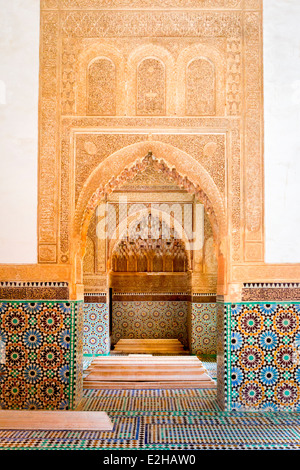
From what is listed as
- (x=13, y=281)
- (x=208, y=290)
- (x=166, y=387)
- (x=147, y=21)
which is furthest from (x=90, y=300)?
(x=147, y=21)

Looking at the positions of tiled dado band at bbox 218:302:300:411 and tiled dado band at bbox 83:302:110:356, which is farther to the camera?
tiled dado band at bbox 83:302:110:356

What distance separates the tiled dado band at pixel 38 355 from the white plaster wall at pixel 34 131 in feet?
1.62

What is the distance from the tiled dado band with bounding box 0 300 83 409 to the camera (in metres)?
4.21

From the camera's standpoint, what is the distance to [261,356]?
4.21m

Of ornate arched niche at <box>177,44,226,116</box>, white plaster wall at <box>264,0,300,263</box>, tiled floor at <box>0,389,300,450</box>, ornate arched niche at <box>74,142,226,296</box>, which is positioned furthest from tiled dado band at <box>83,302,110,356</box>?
ornate arched niche at <box>177,44,226,116</box>

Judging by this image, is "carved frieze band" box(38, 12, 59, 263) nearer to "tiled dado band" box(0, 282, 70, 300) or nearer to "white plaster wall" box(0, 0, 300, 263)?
"white plaster wall" box(0, 0, 300, 263)

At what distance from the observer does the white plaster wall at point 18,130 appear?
429cm

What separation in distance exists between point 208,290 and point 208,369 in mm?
1778

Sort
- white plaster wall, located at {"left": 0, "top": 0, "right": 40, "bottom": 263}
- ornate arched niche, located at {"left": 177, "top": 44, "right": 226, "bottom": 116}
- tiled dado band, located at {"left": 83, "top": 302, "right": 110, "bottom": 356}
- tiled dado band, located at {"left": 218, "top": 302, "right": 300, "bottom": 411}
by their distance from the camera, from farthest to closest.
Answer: tiled dado band, located at {"left": 83, "top": 302, "right": 110, "bottom": 356}, ornate arched niche, located at {"left": 177, "top": 44, "right": 226, "bottom": 116}, white plaster wall, located at {"left": 0, "top": 0, "right": 40, "bottom": 263}, tiled dado band, located at {"left": 218, "top": 302, "right": 300, "bottom": 411}

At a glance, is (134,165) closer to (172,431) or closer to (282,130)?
(282,130)

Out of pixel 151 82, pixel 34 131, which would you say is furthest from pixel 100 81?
pixel 34 131

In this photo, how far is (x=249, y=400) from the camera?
419 cm
